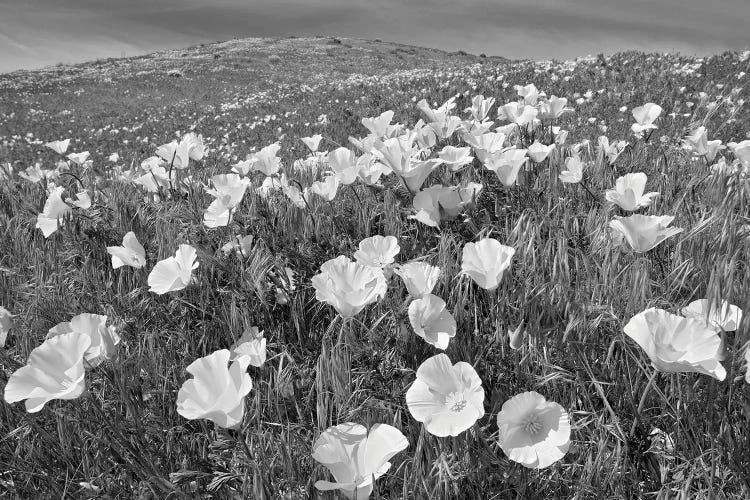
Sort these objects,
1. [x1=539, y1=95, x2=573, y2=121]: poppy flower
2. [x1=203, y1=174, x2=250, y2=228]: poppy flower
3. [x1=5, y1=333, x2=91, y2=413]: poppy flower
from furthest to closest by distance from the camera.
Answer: [x1=539, y1=95, x2=573, y2=121]: poppy flower < [x1=203, y1=174, x2=250, y2=228]: poppy flower < [x1=5, y1=333, x2=91, y2=413]: poppy flower

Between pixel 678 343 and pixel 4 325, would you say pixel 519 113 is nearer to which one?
pixel 678 343

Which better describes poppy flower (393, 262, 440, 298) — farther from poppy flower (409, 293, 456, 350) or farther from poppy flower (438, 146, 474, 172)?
poppy flower (438, 146, 474, 172)

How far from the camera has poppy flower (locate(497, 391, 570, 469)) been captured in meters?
1.24

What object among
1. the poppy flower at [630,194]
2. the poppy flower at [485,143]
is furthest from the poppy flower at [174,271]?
the poppy flower at [630,194]

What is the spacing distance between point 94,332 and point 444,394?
123 cm

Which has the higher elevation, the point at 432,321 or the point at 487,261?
the point at 487,261

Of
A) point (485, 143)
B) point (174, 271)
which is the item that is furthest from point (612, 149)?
point (174, 271)

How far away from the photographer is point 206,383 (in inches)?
55.6

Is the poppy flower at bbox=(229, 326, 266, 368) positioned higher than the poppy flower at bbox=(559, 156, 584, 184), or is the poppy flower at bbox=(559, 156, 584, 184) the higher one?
the poppy flower at bbox=(559, 156, 584, 184)

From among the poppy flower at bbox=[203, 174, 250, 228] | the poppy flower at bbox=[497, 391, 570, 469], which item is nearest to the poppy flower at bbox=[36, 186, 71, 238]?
the poppy flower at bbox=[203, 174, 250, 228]

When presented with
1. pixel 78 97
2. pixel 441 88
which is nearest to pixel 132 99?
pixel 78 97

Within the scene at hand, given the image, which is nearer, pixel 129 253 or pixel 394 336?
pixel 394 336

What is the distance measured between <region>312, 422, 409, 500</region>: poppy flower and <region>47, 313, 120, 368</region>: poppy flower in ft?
2.86

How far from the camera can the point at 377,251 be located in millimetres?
2049
